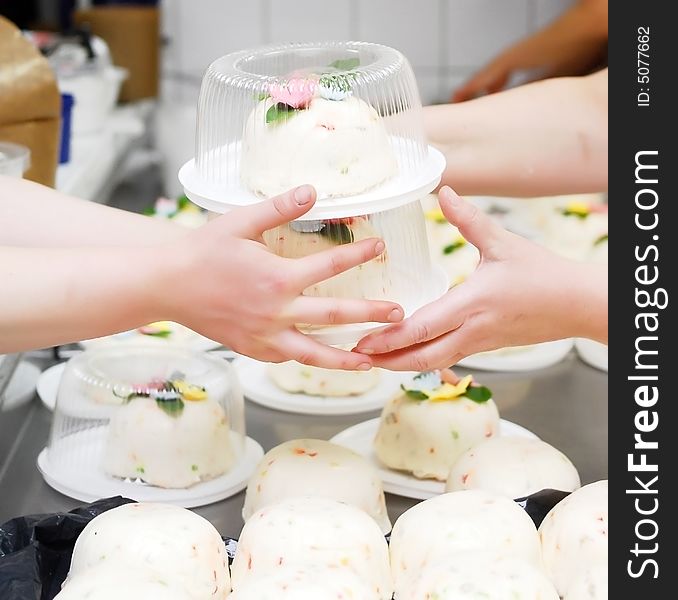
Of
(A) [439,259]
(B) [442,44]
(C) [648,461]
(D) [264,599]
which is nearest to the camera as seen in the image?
(D) [264,599]

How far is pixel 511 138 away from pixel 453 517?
83 cm

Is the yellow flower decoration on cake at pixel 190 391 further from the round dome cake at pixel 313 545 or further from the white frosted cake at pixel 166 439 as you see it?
the round dome cake at pixel 313 545

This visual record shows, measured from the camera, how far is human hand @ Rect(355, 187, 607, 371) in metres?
1.35

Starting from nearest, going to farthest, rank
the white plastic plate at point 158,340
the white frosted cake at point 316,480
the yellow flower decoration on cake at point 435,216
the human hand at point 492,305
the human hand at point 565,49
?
the human hand at point 492,305, the white frosted cake at point 316,480, the white plastic plate at point 158,340, the yellow flower decoration on cake at point 435,216, the human hand at point 565,49

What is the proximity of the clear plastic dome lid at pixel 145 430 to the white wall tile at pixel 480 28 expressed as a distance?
235 centimetres

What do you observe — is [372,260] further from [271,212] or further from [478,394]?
[478,394]

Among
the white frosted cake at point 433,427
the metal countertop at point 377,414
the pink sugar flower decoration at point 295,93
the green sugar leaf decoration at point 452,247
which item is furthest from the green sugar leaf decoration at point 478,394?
the green sugar leaf decoration at point 452,247

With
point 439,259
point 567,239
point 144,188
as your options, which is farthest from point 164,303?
point 144,188

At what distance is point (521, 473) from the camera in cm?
148

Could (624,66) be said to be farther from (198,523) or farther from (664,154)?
(198,523)

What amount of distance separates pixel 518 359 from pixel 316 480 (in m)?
0.69

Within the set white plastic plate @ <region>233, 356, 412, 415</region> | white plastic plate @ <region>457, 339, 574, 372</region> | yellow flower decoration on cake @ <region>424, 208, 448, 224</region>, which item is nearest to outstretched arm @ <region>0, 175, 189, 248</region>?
white plastic plate @ <region>233, 356, 412, 415</region>

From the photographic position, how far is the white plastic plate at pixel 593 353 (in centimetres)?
203

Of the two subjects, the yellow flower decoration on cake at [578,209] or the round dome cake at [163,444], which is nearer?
the round dome cake at [163,444]
